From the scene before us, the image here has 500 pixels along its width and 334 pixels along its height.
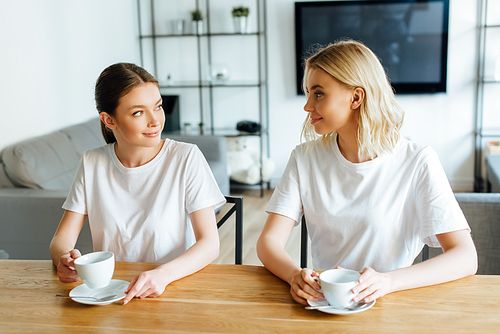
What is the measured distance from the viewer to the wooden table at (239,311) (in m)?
0.88

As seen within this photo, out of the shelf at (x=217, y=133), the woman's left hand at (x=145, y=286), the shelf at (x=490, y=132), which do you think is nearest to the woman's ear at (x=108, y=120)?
the woman's left hand at (x=145, y=286)

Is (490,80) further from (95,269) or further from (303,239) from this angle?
(95,269)

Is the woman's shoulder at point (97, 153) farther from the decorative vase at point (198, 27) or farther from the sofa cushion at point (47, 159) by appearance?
the decorative vase at point (198, 27)

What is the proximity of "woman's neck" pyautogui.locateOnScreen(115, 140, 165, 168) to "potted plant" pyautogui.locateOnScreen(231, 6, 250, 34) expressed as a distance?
3.20 meters

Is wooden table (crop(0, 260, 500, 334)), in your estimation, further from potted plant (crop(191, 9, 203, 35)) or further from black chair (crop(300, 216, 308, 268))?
potted plant (crop(191, 9, 203, 35))

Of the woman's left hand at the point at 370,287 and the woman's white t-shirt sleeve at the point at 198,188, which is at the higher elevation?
the woman's white t-shirt sleeve at the point at 198,188

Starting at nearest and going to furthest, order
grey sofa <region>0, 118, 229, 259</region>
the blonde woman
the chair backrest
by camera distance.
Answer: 1. the blonde woman
2. the chair backrest
3. grey sofa <region>0, 118, 229, 259</region>

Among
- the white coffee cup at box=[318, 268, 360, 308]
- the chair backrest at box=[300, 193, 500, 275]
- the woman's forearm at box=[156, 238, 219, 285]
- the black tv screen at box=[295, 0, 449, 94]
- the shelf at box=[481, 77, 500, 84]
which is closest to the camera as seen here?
the white coffee cup at box=[318, 268, 360, 308]

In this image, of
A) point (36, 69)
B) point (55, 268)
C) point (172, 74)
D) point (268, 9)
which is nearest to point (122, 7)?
point (172, 74)

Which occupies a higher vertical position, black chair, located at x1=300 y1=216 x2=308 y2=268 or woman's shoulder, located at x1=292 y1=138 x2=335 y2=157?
woman's shoulder, located at x1=292 y1=138 x2=335 y2=157

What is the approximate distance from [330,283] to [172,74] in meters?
4.16

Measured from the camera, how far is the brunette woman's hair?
4.31 feet

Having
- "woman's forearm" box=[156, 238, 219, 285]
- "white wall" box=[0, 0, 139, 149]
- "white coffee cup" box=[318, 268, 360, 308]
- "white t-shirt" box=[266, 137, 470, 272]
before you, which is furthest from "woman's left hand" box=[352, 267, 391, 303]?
"white wall" box=[0, 0, 139, 149]

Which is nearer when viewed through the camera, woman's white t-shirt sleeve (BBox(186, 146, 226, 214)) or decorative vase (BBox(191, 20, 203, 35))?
woman's white t-shirt sleeve (BBox(186, 146, 226, 214))
